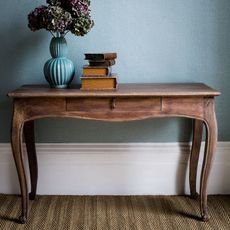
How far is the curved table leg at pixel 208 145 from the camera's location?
1.93 meters

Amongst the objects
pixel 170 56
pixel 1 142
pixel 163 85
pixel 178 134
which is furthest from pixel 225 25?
pixel 1 142

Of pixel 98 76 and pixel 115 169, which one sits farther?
pixel 115 169

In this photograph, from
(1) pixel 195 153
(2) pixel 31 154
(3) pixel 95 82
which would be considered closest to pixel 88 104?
(3) pixel 95 82

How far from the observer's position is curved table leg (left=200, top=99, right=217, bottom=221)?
1.93 m

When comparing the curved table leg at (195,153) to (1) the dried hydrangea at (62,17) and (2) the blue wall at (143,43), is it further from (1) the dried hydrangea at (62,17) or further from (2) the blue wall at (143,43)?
(1) the dried hydrangea at (62,17)

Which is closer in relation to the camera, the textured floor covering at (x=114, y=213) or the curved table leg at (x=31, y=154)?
the textured floor covering at (x=114, y=213)

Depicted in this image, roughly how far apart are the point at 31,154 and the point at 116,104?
0.71 m

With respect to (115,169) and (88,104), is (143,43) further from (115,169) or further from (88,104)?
(115,169)

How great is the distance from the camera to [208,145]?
1.99 m

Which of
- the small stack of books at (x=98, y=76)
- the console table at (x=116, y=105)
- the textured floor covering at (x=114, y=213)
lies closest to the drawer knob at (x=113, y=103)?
the console table at (x=116, y=105)

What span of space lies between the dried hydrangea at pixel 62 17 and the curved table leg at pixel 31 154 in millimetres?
608

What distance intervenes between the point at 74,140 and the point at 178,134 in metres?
0.66

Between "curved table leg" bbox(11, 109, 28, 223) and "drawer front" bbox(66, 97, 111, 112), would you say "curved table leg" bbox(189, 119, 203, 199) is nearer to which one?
"drawer front" bbox(66, 97, 111, 112)

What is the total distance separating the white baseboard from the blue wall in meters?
0.20
